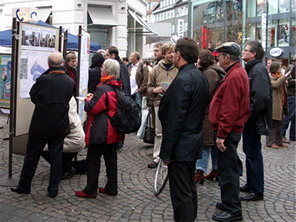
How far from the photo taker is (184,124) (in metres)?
3.81

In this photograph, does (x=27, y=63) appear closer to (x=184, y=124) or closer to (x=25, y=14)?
(x=184, y=124)

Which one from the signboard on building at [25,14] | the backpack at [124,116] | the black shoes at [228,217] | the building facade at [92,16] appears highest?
the building facade at [92,16]

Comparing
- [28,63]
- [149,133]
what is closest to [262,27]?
[149,133]

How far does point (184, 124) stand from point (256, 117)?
1704mm

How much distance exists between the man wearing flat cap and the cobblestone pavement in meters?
0.29

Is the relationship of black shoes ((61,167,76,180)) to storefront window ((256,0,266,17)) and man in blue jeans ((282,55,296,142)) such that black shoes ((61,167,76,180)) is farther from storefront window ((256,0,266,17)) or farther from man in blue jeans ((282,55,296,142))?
storefront window ((256,0,266,17))

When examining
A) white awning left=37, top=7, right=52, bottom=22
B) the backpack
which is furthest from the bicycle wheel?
white awning left=37, top=7, right=52, bottom=22

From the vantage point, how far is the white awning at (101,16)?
57.3ft

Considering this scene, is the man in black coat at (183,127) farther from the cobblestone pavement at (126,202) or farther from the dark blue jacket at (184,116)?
the cobblestone pavement at (126,202)

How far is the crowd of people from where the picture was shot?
3826 millimetres

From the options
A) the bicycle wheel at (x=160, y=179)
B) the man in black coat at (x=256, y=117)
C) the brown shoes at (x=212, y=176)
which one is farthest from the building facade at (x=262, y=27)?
the bicycle wheel at (x=160, y=179)

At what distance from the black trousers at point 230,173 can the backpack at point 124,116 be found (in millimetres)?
1143

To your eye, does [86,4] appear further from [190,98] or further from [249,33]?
[249,33]

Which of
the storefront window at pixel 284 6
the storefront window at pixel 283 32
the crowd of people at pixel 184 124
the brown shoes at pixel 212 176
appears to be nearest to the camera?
the crowd of people at pixel 184 124
